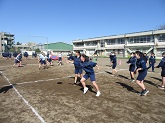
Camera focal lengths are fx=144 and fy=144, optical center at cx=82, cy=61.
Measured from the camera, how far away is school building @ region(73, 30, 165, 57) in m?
39.1

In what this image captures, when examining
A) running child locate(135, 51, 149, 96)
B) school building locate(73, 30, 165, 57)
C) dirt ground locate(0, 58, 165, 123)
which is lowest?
dirt ground locate(0, 58, 165, 123)

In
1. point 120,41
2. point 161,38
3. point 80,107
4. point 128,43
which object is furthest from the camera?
point 120,41

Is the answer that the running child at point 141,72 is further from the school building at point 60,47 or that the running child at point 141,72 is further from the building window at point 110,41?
the school building at point 60,47

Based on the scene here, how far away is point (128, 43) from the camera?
47.2 m

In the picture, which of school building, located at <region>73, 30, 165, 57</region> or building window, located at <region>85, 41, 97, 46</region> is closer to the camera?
school building, located at <region>73, 30, 165, 57</region>

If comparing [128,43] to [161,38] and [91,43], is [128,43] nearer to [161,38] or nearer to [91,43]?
[161,38]

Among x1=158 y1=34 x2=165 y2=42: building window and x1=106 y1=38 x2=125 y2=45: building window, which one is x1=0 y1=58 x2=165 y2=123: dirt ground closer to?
x1=158 y1=34 x2=165 y2=42: building window

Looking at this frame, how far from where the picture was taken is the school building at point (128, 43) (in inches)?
1539

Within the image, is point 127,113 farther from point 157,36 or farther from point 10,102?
point 157,36

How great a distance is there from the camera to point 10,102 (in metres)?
5.28

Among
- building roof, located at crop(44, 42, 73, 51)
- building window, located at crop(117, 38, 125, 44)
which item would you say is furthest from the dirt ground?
building roof, located at crop(44, 42, 73, 51)

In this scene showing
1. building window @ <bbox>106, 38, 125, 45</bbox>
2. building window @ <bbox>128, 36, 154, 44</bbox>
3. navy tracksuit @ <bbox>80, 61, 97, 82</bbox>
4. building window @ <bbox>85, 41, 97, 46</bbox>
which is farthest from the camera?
building window @ <bbox>85, 41, 97, 46</bbox>

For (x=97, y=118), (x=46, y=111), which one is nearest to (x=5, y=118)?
(x=46, y=111)

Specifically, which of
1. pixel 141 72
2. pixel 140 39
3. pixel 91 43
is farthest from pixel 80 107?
pixel 91 43
